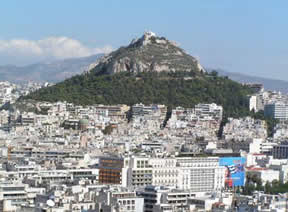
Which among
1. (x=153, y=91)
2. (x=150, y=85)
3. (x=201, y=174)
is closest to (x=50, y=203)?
(x=201, y=174)

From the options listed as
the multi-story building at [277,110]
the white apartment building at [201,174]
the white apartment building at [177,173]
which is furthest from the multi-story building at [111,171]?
the multi-story building at [277,110]

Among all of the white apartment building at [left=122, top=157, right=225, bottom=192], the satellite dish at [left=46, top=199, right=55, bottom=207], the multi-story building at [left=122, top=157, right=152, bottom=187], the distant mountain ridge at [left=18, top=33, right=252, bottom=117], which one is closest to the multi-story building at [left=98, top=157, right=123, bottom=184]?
the multi-story building at [left=122, top=157, right=152, bottom=187]

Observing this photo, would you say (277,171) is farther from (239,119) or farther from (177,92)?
(177,92)

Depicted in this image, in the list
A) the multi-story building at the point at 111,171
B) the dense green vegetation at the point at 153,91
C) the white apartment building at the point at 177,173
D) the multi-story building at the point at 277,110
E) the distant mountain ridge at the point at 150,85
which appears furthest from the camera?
the multi-story building at the point at 277,110

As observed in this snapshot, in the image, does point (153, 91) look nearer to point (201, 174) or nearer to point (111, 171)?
point (201, 174)

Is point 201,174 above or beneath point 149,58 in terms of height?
beneath

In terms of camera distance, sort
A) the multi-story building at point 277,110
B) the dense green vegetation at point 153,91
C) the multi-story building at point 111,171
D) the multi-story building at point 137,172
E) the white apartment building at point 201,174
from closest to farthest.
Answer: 1. the multi-story building at point 137,172
2. the multi-story building at point 111,171
3. the white apartment building at point 201,174
4. the dense green vegetation at point 153,91
5. the multi-story building at point 277,110

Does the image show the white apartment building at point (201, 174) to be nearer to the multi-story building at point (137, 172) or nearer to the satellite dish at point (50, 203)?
the multi-story building at point (137, 172)


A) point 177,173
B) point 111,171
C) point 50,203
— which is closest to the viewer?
point 50,203

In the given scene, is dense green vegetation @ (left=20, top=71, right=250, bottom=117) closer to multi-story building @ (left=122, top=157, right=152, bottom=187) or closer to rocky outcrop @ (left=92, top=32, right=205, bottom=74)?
rocky outcrop @ (left=92, top=32, right=205, bottom=74)

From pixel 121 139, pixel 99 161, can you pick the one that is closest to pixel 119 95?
pixel 121 139
